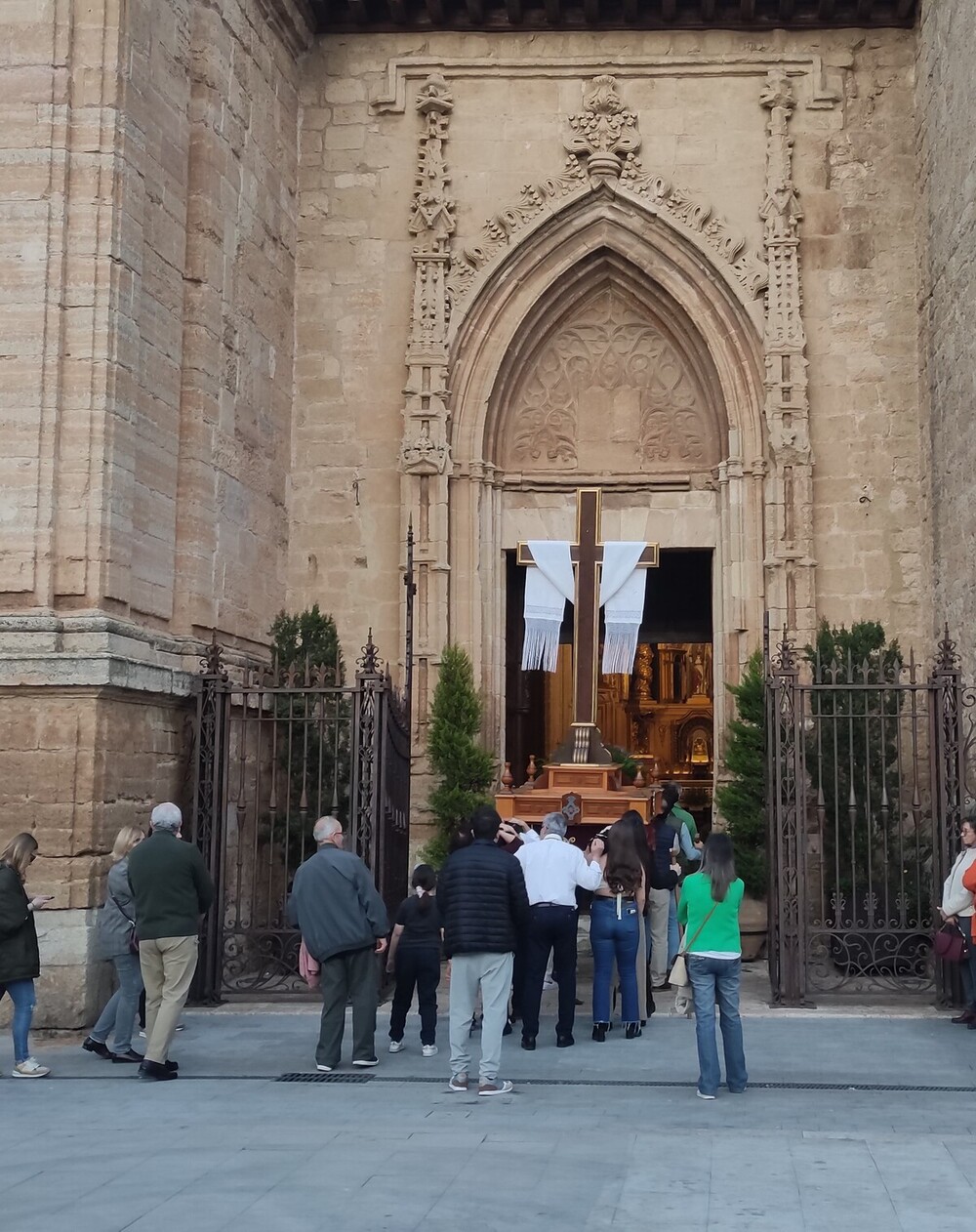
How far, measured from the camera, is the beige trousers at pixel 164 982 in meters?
8.72

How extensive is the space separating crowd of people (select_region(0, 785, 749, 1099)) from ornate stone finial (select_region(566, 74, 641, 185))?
854 cm

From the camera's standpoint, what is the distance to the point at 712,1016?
26.6ft

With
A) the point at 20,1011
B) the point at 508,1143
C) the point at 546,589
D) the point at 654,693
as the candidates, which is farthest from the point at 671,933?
the point at 654,693

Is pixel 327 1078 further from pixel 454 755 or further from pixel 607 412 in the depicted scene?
pixel 607 412

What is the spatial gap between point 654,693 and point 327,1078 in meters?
16.4

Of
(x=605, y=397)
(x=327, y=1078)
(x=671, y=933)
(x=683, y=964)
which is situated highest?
(x=605, y=397)

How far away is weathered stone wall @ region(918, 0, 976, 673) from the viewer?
13812 mm

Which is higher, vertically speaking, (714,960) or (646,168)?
(646,168)

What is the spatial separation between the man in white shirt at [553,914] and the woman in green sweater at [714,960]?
160 cm

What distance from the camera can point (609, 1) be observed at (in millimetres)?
16438

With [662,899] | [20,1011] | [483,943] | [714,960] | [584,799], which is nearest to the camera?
[714,960]

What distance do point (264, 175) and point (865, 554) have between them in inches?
296

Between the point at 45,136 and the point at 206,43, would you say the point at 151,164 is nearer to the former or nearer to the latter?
the point at 45,136

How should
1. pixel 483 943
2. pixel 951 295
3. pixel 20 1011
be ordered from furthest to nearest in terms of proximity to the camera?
1. pixel 951 295
2. pixel 20 1011
3. pixel 483 943
